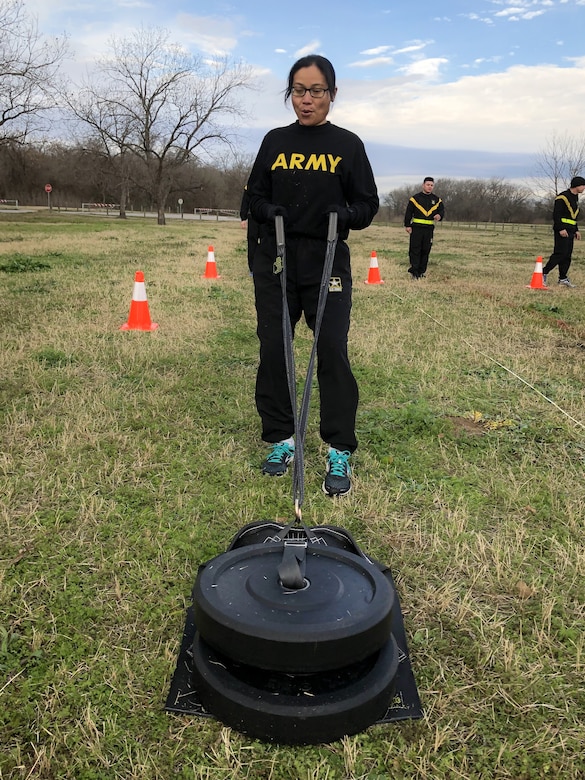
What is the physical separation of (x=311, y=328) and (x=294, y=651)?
6.39 ft

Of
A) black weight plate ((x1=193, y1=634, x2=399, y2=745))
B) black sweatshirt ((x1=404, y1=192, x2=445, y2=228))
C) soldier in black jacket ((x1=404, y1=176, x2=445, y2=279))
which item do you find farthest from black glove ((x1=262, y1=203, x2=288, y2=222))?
black sweatshirt ((x1=404, y1=192, x2=445, y2=228))

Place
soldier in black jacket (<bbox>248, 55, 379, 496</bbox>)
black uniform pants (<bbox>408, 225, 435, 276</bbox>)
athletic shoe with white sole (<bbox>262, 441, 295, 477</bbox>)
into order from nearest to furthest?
soldier in black jacket (<bbox>248, 55, 379, 496</bbox>)
athletic shoe with white sole (<bbox>262, 441, 295, 477</bbox>)
black uniform pants (<bbox>408, 225, 435, 276</bbox>)

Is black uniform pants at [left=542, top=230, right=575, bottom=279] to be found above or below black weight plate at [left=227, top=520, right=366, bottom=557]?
above

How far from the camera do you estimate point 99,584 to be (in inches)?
96.3

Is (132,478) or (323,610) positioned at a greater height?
(323,610)

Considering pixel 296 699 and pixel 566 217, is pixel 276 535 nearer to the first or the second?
pixel 296 699

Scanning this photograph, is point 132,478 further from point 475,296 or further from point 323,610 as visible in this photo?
point 475,296

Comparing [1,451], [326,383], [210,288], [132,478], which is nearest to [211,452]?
[132,478]

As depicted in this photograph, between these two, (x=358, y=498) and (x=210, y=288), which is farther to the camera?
(x=210, y=288)

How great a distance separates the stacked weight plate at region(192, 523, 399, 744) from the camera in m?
1.66

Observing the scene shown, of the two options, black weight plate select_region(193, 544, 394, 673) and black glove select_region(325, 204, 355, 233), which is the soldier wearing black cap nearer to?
black glove select_region(325, 204, 355, 233)

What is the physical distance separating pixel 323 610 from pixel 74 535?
1.51 metres

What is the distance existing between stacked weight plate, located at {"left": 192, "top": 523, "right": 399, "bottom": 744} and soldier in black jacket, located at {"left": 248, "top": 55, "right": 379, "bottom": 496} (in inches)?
55.2

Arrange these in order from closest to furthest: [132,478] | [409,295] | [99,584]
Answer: [99,584] < [132,478] < [409,295]
